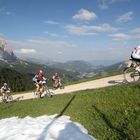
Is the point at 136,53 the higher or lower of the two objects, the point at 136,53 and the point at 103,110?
the higher

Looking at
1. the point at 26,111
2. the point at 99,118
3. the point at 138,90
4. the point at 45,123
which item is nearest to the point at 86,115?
the point at 99,118

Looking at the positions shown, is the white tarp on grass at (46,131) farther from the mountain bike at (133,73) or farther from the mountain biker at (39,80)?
the mountain biker at (39,80)

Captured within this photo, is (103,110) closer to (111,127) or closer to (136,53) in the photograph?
(111,127)

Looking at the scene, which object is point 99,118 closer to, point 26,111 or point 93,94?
point 93,94

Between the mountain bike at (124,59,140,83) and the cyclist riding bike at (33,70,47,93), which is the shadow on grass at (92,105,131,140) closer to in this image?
the mountain bike at (124,59,140,83)

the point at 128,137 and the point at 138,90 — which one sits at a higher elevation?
the point at 138,90

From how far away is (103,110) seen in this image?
18.1 m

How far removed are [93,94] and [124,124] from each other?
24.2 feet

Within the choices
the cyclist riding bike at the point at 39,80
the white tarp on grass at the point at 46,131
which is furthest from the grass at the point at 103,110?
the cyclist riding bike at the point at 39,80

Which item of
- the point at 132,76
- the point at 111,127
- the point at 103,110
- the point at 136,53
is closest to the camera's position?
the point at 111,127

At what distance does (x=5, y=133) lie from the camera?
1505 cm

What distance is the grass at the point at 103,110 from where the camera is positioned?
1446 centimetres

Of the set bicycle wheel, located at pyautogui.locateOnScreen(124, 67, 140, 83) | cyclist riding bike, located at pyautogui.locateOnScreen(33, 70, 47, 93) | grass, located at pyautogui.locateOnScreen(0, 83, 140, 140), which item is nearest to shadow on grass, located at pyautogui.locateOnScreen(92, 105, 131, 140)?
grass, located at pyautogui.locateOnScreen(0, 83, 140, 140)

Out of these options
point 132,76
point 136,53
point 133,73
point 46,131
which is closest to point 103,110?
point 136,53
